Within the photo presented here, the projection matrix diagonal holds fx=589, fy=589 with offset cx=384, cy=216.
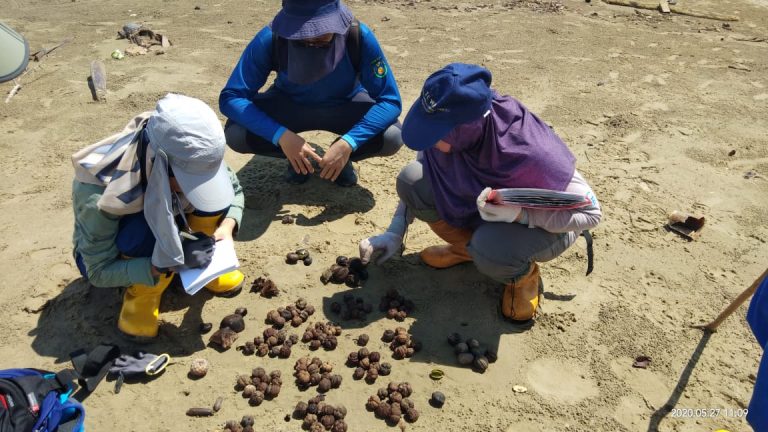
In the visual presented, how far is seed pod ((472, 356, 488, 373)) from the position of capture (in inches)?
138

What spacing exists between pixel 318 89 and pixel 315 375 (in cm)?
243

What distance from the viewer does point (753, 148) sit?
5844 mm

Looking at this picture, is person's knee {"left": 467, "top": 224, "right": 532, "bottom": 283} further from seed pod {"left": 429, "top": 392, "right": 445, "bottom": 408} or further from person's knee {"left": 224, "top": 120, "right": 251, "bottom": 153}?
person's knee {"left": 224, "top": 120, "right": 251, "bottom": 153}

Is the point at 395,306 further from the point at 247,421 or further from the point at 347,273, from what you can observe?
the point at 247,421

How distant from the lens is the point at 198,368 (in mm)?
3453

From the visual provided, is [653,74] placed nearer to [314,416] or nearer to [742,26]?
[742,26]

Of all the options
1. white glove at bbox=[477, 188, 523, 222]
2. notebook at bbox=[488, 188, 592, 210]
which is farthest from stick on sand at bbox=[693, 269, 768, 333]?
white glove at bbox=[477, 188, 523, 222]

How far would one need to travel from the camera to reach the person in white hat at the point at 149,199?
303 centimetres

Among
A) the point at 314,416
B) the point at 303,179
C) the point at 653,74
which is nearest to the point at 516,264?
the point at 314,416

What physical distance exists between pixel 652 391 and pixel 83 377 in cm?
326

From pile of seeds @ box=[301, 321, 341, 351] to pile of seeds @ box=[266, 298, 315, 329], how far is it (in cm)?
10

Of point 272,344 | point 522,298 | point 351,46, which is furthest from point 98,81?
point 522,298

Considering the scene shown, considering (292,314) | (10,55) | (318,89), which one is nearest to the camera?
(10,55)

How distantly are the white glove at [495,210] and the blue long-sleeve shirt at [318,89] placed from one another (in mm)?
1446
